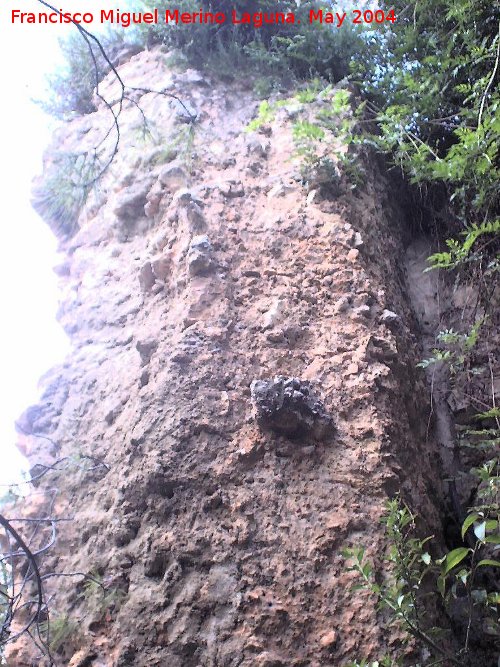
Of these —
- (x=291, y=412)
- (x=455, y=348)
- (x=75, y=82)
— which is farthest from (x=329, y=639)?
(x=75, y=82)

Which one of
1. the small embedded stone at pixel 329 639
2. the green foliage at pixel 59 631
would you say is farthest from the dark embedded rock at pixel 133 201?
the small embedded stone at pixel 329 639

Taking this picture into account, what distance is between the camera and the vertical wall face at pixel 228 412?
1880 mm

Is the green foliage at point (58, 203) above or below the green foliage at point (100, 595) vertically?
above

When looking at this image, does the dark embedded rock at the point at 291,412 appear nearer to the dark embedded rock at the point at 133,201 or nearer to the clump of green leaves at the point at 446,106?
the clump of green leaves at the point at 446,106

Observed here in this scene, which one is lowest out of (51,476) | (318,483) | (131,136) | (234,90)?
(51,476)

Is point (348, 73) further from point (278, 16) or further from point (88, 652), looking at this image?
point (88, 652)

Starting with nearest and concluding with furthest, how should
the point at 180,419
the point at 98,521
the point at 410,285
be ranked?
the point at 180,419 → the point at 98,521 → the point at 410,285

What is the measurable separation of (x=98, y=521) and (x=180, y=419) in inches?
23.0

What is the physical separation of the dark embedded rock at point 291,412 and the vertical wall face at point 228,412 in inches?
1.4

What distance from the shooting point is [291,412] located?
83.6 inches

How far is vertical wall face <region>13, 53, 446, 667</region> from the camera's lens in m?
1.88

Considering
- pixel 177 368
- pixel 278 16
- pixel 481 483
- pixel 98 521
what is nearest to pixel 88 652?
pixel 98 521

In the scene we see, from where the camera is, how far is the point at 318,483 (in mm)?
2053

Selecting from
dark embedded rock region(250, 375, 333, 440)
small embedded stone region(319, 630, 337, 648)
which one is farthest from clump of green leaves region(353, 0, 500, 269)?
small embedded stone region(319, 630, 337, 648)
